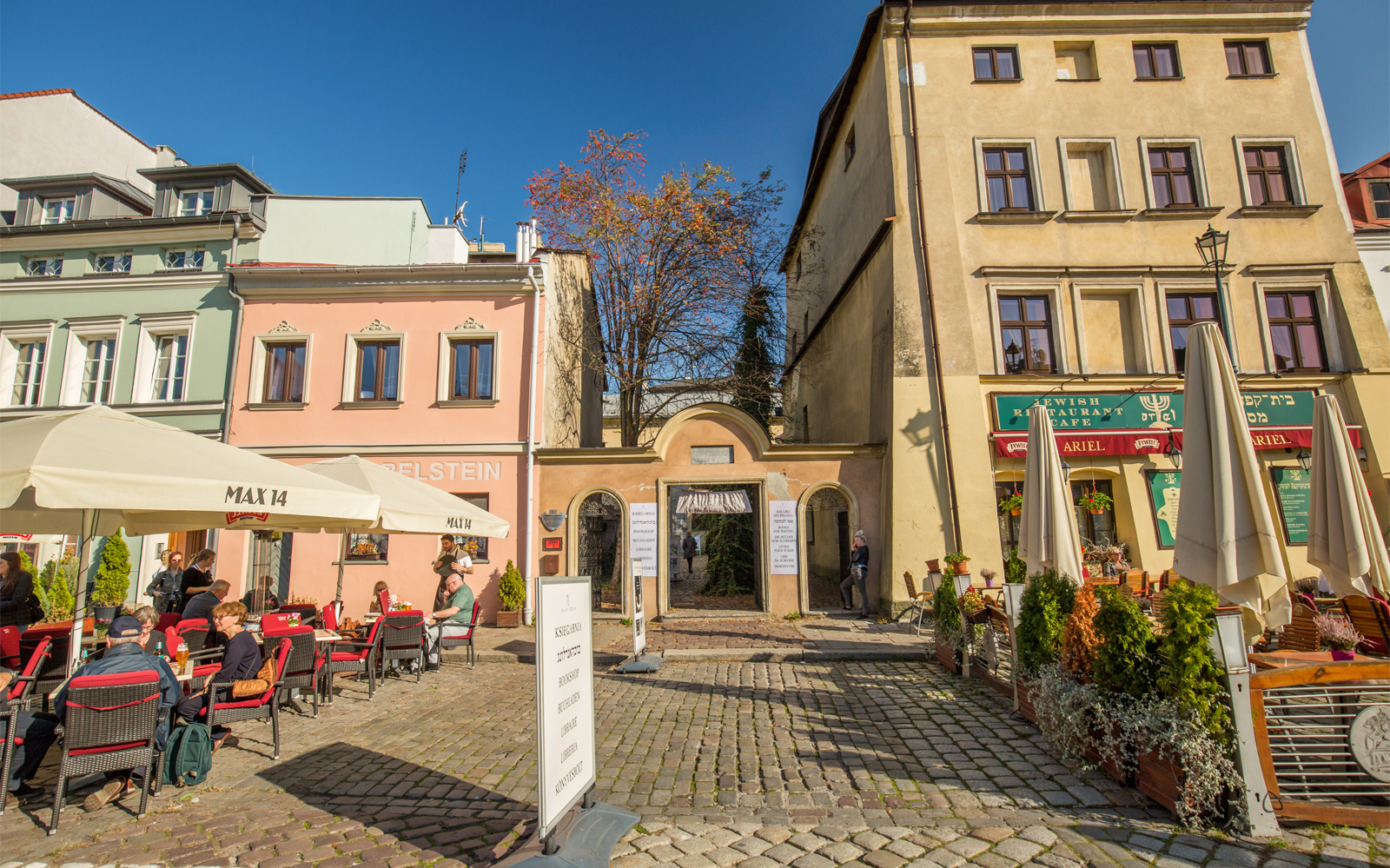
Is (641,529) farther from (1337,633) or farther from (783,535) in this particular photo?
(1337,633)

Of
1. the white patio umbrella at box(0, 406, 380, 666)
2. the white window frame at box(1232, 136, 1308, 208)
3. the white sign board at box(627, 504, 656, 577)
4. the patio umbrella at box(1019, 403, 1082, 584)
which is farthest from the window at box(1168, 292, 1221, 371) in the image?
the white patio umbrella at box(0, 406, 380, 666)

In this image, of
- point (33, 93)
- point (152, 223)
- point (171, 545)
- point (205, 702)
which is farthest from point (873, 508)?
point (33, 93)

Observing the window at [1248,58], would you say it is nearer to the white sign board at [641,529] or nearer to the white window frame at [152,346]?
the white sign board at [641,529]

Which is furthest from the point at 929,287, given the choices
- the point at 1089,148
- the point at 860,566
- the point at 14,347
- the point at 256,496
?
the point at 14,347

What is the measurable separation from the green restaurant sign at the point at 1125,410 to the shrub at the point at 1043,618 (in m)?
8.03

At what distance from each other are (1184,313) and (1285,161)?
476cm

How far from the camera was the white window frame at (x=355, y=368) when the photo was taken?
50.1 ft

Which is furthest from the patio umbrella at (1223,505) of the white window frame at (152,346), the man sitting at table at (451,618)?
the white window frame at (152,346)

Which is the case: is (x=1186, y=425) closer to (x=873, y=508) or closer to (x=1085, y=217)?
(x=873, y=508)

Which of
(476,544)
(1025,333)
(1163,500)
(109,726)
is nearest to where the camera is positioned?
(109,726)

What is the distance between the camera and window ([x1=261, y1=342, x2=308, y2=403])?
51.4 ft

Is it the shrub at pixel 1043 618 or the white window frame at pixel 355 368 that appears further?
the white window frame at pixel 355 368

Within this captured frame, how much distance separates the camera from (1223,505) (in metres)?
5.25

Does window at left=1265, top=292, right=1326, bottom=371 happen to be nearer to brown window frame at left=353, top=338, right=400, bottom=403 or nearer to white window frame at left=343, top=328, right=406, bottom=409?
white window frame at left=343, top=328, right=406, bottom=409
